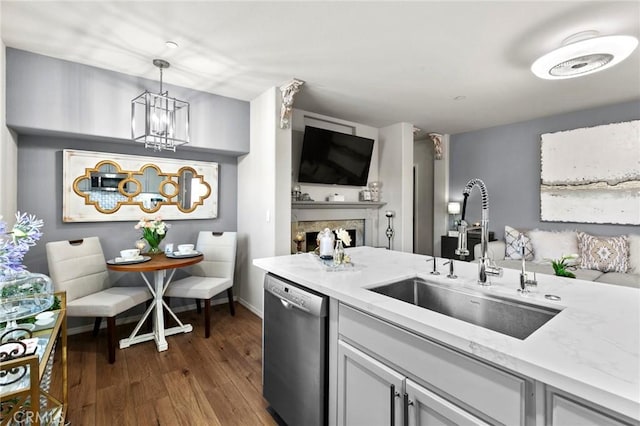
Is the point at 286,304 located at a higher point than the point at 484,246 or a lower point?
lower

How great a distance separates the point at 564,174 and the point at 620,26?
2.38 meters

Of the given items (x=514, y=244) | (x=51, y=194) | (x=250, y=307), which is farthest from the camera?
(x=514, y=244)

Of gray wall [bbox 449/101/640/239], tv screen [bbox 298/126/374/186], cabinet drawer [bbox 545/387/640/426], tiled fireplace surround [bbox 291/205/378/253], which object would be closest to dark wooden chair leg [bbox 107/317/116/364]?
tiled fireplace surround [bbox 291/205/378/253]

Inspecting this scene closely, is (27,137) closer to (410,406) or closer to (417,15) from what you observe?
(417,15)

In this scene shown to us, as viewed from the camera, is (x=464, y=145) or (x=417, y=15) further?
(x=464, y=145)

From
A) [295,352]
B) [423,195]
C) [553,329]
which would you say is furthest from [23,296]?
[423,195]

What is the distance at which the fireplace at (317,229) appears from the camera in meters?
4.03

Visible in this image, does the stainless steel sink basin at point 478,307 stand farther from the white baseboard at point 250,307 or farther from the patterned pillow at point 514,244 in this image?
the patterned pillow at point 514,244

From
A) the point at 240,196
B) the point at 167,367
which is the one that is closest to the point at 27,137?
the point at 240,196

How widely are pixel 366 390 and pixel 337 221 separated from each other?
3296mm

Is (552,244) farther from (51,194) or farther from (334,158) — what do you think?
(51,194)

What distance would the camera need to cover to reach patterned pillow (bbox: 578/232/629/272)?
11.1ft

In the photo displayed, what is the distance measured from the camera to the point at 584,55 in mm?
Result: 2174

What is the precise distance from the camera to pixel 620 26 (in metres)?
2.17
